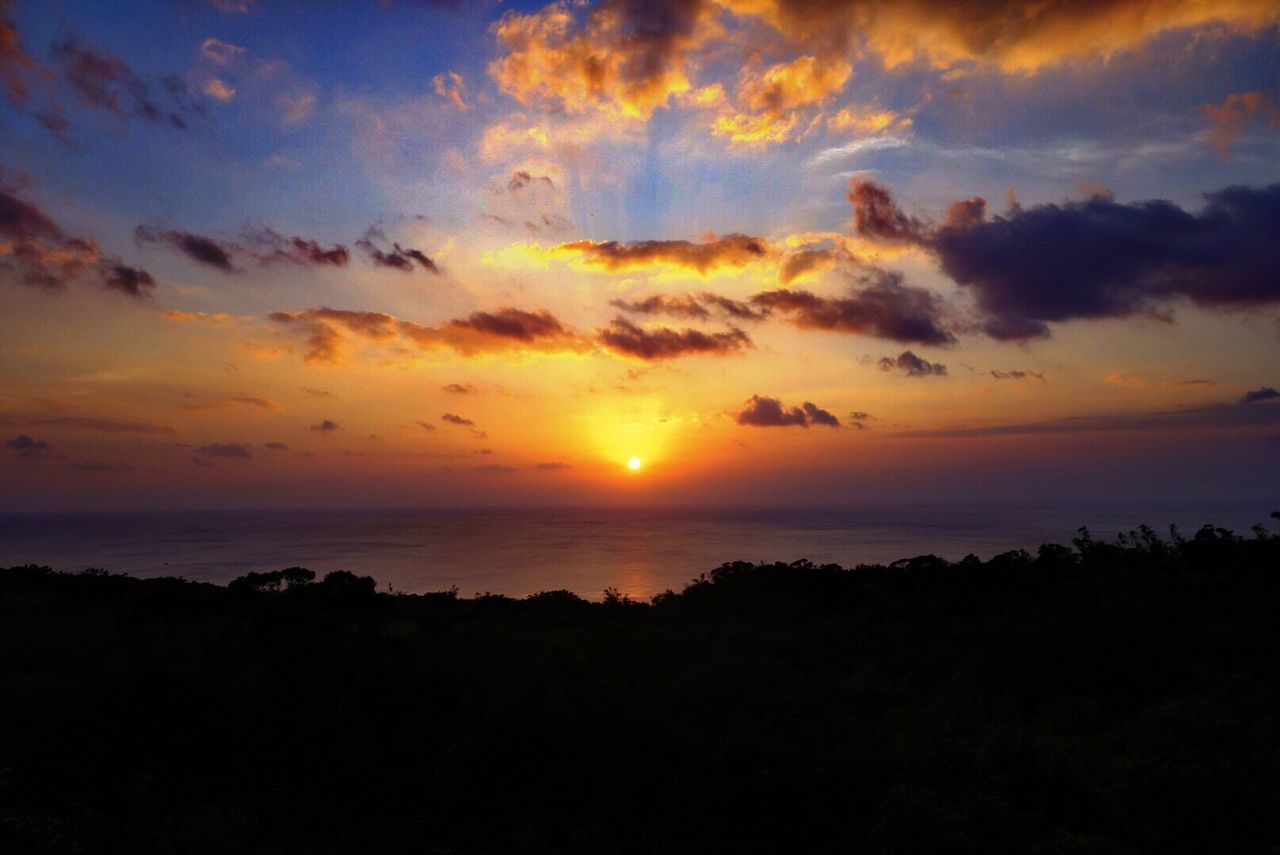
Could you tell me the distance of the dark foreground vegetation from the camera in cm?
790

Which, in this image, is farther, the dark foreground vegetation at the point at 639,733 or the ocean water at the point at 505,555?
the ocean water at the point at 505,555

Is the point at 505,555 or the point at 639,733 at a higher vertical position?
the point at 639,733

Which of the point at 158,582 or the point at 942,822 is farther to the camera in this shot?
the point at 158,582

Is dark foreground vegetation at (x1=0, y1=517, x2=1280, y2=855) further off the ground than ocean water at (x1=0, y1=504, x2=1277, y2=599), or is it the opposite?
dark foreground vegetation at (x1=0, y1=517, x2=1280, y2=855)

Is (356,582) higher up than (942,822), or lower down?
higher up

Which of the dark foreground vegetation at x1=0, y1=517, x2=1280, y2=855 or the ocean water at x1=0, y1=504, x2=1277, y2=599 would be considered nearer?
the dark foreground vegetation at x1=0, y1=517, x2=1280, y2=855

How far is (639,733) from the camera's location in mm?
10336

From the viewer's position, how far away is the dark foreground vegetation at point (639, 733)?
790 cm

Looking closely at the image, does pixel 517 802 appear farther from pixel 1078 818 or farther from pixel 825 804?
pixel 1078 818

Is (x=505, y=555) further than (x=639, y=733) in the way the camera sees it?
Yes

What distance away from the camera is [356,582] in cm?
1884

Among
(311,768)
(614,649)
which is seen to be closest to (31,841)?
(311,768)

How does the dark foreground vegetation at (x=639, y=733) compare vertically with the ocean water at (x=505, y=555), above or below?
above

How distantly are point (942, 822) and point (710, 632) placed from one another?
1304cm
